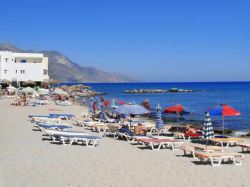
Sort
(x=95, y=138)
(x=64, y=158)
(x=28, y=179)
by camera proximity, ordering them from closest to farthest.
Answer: (x=28, y=179), (x=64, y=158), (x=95, y=138)

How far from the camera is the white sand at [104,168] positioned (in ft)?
32.3

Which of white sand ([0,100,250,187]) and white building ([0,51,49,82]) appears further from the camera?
white building ([0,51,49,82])

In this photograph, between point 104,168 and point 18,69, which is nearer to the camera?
point 104,168

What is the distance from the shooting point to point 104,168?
37.3 ft

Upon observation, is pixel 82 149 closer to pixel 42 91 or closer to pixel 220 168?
pixel 220 168

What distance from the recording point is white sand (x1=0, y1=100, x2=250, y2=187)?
388 inches

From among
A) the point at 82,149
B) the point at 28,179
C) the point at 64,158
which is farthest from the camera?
the point at 82,149

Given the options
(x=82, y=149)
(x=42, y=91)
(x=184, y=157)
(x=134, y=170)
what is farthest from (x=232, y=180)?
(x=42, y=91)

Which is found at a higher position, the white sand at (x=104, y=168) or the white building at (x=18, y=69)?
the white building at (x=18, y=69)

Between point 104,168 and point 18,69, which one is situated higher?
point 18,69

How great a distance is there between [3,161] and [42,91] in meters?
40.6

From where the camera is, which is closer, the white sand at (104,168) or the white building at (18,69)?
the white sand at (104,168)

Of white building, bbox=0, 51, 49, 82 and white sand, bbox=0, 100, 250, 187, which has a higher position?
white building, bbox=0, 51, 49, 82

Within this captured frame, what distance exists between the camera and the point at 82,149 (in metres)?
14.7
